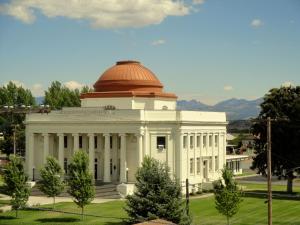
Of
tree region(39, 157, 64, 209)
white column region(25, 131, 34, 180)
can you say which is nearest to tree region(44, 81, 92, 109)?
white column region(25, 131, 34, 180)

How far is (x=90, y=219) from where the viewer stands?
40.9 m

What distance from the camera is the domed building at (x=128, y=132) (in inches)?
2183

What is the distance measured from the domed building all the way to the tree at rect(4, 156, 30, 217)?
10873mm

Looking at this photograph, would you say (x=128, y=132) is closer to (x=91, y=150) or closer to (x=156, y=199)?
(x=91, y=150)

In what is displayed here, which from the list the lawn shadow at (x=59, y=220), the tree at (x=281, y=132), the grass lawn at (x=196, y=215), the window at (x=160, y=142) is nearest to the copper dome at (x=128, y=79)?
the window at (x=160, y=142)

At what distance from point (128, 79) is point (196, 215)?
21.2m

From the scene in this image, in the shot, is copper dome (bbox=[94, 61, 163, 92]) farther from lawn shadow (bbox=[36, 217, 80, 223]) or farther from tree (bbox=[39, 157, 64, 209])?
lawn shadow (bbox=[36, 217, 80, 223])

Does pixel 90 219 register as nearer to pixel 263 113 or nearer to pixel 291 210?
pixel 291 210

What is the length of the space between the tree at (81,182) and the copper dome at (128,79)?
18.0 meters

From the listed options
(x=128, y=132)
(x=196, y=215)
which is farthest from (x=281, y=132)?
(x=196, y=215)

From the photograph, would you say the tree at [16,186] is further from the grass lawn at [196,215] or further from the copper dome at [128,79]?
the copper dome at [128,79]

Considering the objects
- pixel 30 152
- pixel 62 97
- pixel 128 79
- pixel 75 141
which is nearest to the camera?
pixel 75 141

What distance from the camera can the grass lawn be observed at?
130 ft

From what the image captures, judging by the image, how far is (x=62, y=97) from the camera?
9444 cm
